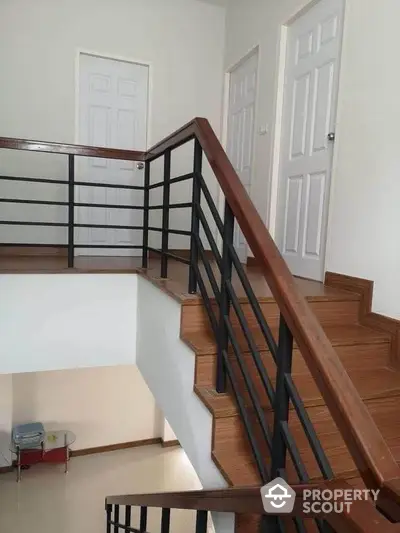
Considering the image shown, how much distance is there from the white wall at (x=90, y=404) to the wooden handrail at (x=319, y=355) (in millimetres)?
4945

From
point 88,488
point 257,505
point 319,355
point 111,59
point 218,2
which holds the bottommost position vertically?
point 88,488

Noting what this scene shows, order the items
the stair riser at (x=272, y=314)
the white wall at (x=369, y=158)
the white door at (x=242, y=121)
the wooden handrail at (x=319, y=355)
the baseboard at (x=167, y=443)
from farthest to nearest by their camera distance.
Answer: the baseboard at (x=167, y=443), the white door at (x=242, y=121), the white wall at (x=369, y=158), the stair riser at (x=272, y=314), the wooden handrail at (x=319, y=355)

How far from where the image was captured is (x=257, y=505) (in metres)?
0.82

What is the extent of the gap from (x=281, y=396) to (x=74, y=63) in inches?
145

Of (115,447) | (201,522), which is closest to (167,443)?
(115,447)

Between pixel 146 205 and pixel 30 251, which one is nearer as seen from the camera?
pixel 146 205

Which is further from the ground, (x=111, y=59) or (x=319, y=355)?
(x=111, y=59)

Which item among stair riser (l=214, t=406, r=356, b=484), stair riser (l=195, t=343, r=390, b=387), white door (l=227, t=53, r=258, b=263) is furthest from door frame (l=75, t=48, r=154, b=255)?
stair riser (l=214, t=406, r=356, b=484)

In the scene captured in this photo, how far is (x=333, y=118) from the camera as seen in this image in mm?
2686

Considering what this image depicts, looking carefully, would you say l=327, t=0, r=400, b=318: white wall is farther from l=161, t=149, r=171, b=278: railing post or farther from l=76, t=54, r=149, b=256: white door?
l=76, t=54, r=149, b=256: white door

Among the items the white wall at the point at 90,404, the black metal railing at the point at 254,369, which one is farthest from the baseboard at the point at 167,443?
the black metal railing at the point at 254,369

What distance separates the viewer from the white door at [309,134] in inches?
107

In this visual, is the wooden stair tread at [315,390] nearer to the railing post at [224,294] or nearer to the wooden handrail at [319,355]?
the railing post at [224,294]

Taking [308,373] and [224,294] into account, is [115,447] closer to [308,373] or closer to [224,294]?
[308,373]
